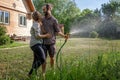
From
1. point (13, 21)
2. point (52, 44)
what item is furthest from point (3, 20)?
point (52, 44)

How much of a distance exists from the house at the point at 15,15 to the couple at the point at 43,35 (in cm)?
2203

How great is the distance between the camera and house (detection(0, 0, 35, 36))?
31.8 m

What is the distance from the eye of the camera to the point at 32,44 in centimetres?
777

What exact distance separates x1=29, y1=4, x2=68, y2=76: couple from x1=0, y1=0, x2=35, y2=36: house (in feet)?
72.3

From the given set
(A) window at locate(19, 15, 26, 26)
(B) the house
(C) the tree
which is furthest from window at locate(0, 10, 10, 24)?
(C) the tree

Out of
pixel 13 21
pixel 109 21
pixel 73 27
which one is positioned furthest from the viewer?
pixel 73 27

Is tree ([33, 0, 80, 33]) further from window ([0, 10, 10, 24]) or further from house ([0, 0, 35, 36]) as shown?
window ([0, 10, 10, 24])

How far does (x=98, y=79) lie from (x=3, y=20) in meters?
27.1

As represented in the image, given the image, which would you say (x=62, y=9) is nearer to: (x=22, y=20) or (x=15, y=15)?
(x=22, y=20)

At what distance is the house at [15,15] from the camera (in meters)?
31.8

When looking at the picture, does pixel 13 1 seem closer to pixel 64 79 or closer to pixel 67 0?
pixel 64 79

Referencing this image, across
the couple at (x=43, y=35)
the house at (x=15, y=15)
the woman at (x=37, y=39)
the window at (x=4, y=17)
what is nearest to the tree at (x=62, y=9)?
the house at (x=15, y=15)

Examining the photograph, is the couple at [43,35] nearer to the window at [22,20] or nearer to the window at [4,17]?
the window at [4,17]

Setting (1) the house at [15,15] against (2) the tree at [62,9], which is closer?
(1) the house at [15,15]
